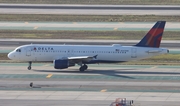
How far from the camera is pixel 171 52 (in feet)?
260

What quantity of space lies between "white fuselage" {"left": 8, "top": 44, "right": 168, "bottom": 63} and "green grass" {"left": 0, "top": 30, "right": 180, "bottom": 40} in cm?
2393

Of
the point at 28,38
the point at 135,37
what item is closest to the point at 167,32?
the point at 135,37

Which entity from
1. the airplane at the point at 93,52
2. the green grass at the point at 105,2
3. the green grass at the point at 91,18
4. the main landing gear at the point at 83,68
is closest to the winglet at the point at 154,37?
the airplane at the point at 93,52

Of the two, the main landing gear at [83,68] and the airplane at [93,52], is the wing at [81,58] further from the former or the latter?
the main landing gear at [83,68]

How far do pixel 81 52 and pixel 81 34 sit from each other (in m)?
27.0

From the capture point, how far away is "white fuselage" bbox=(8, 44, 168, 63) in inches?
2621

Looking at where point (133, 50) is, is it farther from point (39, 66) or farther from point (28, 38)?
point (28, 38)

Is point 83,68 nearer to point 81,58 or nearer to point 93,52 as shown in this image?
point 81,58

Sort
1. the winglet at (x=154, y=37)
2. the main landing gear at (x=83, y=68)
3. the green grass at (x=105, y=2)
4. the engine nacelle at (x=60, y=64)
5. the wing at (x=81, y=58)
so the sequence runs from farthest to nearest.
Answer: the green grass at (x=105, y=2) < the winglet at (x=154, y=37) < the main landing gear at (x=83, y=68) < the wing at (x=81, y=58) < the engine nacelle at (x=60, y=64)

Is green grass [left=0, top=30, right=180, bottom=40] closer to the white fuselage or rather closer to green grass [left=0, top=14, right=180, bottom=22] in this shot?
green grass [left=0, top=14, right=180, bottom=22]

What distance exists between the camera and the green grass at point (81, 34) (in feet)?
300

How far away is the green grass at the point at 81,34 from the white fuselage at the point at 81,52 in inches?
942

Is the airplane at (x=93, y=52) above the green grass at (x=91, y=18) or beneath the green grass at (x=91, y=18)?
beneath

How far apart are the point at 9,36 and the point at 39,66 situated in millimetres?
23986
